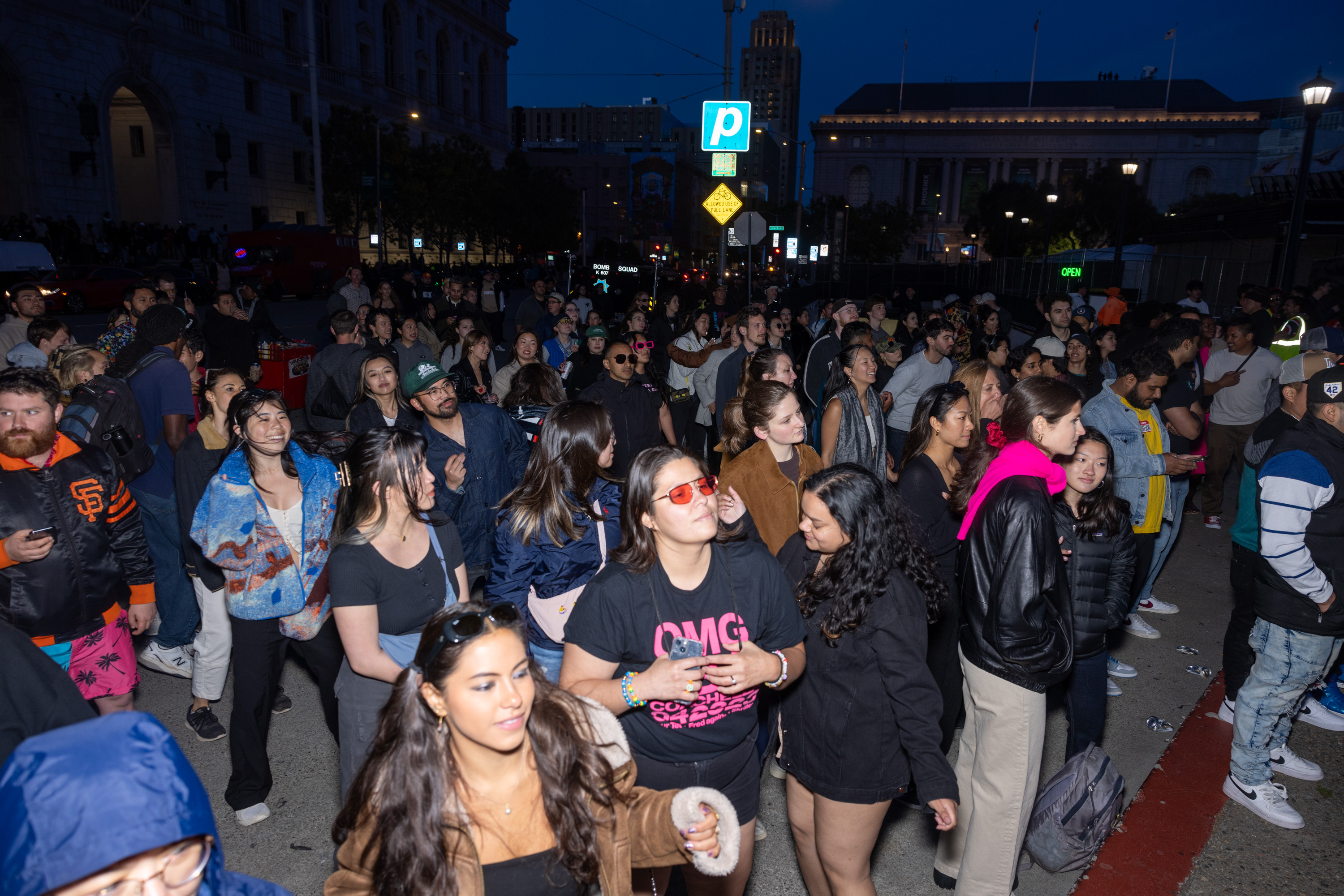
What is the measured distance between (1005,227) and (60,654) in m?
67.6

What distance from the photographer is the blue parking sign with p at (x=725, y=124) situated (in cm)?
1564

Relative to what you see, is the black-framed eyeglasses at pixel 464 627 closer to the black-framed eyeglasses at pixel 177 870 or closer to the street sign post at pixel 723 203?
the black-framed eyeglasses at pixel 177 870

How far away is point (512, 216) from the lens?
56188 mm

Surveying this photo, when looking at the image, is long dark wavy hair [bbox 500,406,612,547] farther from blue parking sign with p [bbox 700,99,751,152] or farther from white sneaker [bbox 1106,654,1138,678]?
blue parking sign with p [bbox 700,99,751,152]

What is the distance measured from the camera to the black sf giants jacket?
3172mm

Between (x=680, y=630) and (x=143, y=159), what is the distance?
49314 millimetres

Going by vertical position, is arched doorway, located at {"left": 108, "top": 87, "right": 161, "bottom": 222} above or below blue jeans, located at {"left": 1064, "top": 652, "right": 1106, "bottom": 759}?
above

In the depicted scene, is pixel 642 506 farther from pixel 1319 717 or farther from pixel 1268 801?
pixel 1319 717

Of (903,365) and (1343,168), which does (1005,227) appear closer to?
(1343,168)

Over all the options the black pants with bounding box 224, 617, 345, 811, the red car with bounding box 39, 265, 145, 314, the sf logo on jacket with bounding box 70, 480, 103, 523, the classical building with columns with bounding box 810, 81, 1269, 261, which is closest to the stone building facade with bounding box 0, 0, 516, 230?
the red car with bounding box 39, 265, 145, 314

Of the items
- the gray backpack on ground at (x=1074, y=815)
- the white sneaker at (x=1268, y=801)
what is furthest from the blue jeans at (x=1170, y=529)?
the gray backpack on ground at (x=1074, y=815)

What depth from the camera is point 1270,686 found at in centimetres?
404

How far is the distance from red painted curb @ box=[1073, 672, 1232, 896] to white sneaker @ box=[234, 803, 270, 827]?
3835 mm

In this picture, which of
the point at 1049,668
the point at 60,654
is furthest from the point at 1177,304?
the point at 60,654
